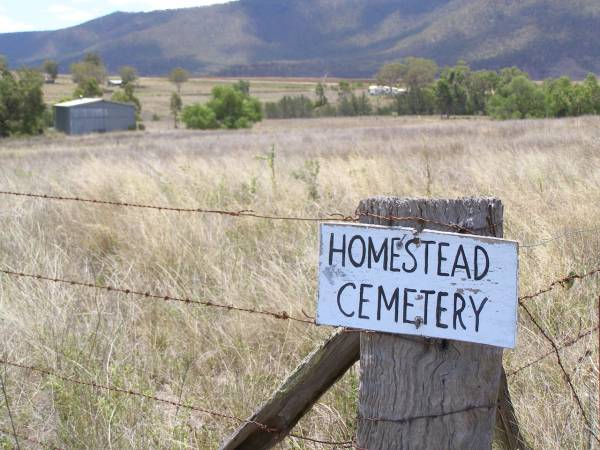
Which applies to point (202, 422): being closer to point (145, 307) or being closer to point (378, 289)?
point (145, 307)

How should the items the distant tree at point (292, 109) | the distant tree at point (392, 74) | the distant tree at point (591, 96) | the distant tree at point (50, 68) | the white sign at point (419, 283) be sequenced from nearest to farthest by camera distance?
the white sign at point (419, 283), the distant tree at point (591, 96), the distant tree at point (292, 109), the distant tree at point (392, 74), the distant tree at point (50, 68)

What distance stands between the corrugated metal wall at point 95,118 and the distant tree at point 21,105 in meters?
4.36

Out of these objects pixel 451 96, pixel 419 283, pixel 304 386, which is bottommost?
pixel 304 386

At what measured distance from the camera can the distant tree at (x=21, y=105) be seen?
58.3m

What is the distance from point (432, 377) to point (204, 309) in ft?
7.88

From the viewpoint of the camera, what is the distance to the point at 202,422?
9.49 ft

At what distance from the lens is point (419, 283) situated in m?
1.57

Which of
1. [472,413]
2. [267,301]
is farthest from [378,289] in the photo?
[267,301]

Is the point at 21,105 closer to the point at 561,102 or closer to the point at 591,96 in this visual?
the point at 561,102

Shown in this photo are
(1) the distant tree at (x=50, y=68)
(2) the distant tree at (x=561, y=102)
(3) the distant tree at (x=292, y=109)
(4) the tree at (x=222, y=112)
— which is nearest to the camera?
(2) the distant tree at (x=561, y=102)

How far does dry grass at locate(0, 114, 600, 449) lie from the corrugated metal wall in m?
62.6

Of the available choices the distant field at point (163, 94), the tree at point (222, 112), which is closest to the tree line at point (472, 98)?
the distant field at point (163, 94)


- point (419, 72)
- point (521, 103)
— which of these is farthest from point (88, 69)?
point (521, 103)

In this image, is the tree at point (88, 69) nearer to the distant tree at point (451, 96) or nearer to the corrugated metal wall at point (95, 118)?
the corrugated metal wall at point (95, 118)
